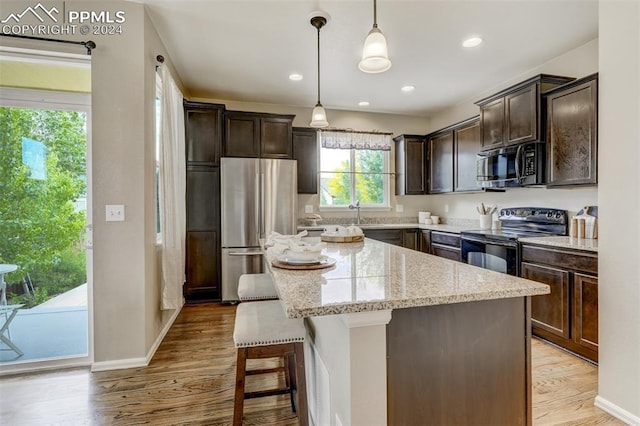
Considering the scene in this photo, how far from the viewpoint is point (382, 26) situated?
2.76m

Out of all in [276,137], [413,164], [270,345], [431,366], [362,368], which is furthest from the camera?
[413,164]

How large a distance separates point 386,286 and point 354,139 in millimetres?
4148

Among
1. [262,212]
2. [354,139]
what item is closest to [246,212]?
[262,212]

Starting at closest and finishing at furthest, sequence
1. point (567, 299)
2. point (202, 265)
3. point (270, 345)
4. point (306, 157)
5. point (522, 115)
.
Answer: point (270, 345)
point (567, 299)
point (522, 115)
point (202, 265)
point (306, 157)

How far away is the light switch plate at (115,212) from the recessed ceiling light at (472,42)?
3266 mm

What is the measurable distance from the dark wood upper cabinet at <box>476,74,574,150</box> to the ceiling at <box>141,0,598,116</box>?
37cm

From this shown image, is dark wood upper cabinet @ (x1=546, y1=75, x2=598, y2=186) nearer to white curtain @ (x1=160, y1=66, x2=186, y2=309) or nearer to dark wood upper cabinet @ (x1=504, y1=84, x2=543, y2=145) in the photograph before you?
dark wood upper cabinet @ (x1=504, y1=84, x2=543, y2=145)

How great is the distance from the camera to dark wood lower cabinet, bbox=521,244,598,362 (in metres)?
2.35

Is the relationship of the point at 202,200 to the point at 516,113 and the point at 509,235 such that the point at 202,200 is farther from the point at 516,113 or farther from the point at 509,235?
the point at 516,113

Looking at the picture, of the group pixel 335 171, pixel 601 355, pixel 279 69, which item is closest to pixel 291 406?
pixel 601 355

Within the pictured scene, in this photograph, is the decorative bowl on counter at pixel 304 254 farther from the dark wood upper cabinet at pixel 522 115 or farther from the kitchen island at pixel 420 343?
the dark wood upper cabinet at pixel 522 115

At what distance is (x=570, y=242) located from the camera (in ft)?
8.55

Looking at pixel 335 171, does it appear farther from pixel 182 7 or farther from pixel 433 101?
pixel 182 7

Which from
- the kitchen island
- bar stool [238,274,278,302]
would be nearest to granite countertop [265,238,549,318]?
the kitchen island
